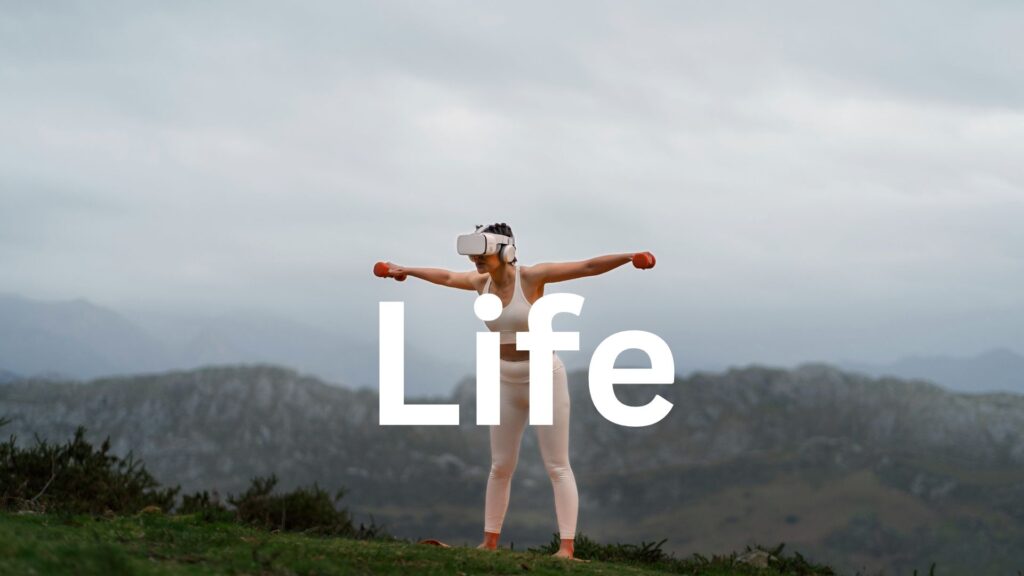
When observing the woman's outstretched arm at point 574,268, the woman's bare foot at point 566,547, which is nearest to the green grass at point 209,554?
the woman's bare foot at point 566,547

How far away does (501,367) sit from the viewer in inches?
551

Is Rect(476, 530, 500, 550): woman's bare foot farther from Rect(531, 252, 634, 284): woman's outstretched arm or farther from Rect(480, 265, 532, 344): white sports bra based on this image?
Rect(531, 252, 634, 284): woman's outstretched arm

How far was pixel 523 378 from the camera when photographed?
13867 mm

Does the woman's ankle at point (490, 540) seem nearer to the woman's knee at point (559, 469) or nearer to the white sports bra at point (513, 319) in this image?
the woman's knee at point (559, 469)

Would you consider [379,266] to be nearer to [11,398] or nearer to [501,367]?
[501,367]

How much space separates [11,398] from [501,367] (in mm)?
74331

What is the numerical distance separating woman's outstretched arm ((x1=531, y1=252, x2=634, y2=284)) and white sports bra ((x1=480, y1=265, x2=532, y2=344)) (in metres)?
0.35

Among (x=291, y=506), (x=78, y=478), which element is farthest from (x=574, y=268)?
(x=291, y=506)

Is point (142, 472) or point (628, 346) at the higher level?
point (628, 346)

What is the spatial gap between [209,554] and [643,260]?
18.2ft

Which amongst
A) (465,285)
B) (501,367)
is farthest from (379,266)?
(501,367)

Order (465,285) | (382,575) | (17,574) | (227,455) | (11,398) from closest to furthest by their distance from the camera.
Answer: (17,574)
(382,575)
(465,285)
(11,398)
(227,455)

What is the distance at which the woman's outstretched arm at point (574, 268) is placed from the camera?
13719mm

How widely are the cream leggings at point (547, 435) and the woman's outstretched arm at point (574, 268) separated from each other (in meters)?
0.93
